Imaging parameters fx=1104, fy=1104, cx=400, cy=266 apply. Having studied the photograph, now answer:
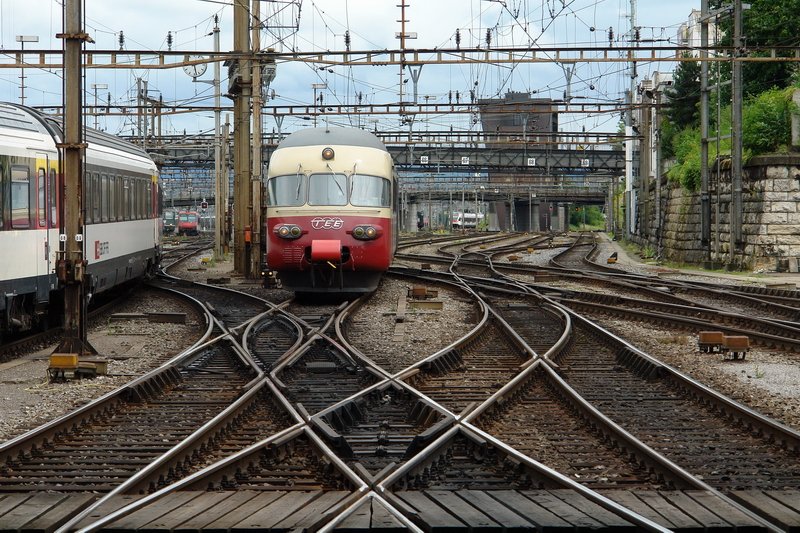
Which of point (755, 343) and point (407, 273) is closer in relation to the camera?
point (755, 343)

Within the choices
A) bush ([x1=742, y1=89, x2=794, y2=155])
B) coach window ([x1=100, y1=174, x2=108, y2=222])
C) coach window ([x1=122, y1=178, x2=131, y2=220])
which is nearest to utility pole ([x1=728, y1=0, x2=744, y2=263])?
bush ([x1=742, y1=89, x2=794, y2=155])

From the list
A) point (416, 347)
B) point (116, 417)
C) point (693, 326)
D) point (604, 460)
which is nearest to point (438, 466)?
point (604, 460)

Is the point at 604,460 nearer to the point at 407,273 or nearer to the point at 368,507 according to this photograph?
the point at 368,507

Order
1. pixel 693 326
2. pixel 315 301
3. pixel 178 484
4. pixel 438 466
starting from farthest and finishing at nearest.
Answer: pixel 315 301 < pixel 693 326 < pixel 438 466 < pixel 178 484

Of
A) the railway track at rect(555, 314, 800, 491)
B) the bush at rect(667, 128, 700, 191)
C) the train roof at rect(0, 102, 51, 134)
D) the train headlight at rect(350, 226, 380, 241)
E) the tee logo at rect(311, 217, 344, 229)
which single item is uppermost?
the bush at rect(667, 128, 700, 191)

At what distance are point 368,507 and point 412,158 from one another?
7482cm

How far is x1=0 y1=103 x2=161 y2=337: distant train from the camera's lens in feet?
44.1

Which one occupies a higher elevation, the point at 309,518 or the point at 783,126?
the point at 783,126

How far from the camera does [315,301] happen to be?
20922 mm

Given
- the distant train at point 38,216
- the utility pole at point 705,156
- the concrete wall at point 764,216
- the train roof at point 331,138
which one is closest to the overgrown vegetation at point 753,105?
the utility pole at point 705,156

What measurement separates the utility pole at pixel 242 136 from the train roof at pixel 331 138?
675 cm

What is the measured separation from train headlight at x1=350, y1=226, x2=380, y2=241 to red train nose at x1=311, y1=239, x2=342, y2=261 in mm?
328

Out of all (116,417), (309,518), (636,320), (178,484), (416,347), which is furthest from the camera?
(636,320)

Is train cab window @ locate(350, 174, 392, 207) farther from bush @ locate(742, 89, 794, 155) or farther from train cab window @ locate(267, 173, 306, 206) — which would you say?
bush @ locate(742, 89, 794, 155)
